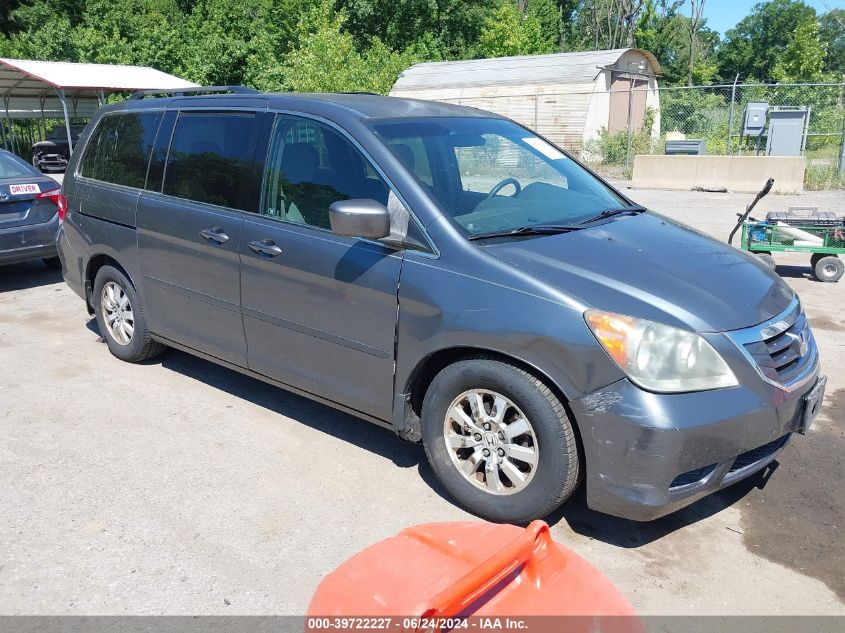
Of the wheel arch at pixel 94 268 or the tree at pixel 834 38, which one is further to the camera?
the tree at pixel 834 38

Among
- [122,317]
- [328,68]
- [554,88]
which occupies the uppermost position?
[328,68]

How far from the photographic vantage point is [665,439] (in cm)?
301

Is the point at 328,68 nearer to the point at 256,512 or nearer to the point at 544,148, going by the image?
the point at 544,148

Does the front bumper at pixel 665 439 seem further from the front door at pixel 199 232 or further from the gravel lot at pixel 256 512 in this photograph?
the front door at pixel 199 232

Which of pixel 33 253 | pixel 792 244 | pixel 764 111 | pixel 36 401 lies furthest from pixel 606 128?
pixel 36 401

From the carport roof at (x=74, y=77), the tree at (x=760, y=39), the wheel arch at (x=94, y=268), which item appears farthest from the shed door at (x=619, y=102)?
the tree at (x=760, y=39)

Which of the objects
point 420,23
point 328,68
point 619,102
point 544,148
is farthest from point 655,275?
point 420,23

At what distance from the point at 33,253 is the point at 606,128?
2035cm

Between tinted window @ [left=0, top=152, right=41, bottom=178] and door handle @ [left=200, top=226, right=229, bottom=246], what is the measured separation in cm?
483

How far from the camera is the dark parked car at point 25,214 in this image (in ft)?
25.7

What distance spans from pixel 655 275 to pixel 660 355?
49 cm

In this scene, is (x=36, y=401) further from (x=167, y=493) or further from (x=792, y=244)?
(x=792, y=244)

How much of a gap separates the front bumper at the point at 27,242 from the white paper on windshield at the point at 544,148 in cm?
533

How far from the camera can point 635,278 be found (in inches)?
132
